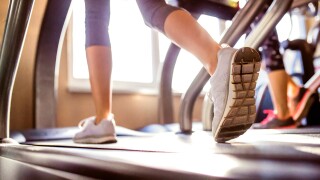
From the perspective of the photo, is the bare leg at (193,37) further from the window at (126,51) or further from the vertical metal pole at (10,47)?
the window at (126,51)

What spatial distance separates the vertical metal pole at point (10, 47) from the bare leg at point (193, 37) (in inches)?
18.6

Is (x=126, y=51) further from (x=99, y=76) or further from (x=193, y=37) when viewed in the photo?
(x=193, y=37)

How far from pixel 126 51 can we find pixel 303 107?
1595 millimetres

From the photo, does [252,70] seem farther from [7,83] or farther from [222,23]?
[222,23]

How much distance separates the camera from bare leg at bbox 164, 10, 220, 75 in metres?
0.76

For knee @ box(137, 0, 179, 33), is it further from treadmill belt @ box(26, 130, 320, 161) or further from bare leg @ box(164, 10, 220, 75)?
treadmill belt @ box(26, 130, 320, 161)

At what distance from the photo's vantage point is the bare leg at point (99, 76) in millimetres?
1062

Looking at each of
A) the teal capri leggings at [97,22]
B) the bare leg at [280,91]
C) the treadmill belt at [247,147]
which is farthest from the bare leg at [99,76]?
the bare leg at [280,91]

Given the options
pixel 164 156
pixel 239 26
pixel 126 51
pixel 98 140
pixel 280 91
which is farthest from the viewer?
pixel 126 51

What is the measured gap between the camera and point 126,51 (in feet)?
9.37

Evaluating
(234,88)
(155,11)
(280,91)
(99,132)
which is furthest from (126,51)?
(234,88)

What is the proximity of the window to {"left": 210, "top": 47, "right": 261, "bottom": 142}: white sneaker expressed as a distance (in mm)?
1795

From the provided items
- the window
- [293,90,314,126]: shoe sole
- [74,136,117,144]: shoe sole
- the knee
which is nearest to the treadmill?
[74,136,117,144]: shoe sole

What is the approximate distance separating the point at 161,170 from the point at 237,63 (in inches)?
13.4
